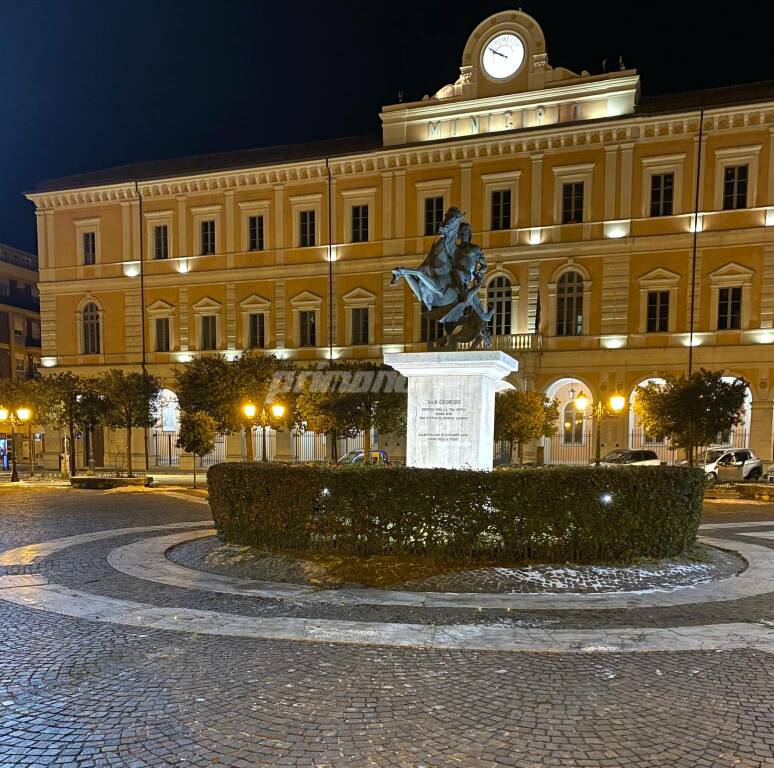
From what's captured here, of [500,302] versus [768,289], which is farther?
[500,302]

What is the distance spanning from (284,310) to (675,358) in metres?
21.6

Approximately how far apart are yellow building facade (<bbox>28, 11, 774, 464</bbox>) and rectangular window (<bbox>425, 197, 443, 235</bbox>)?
0.10 m

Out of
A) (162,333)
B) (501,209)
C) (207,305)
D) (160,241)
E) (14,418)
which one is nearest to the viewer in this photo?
(14,418)

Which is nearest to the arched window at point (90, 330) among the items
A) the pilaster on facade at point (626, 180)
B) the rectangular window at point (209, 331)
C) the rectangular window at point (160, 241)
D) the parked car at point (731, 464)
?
the rectangular window at point (160, 241)

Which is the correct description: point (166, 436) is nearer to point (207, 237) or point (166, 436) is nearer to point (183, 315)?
point (183, 315)

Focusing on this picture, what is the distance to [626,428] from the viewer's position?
28094 millimetres

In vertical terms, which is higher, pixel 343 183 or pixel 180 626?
pixel 343 183

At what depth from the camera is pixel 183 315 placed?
35.2 metres

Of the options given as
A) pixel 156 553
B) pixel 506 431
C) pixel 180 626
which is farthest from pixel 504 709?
pixel 506 431

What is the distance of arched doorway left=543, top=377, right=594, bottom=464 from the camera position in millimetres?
29406

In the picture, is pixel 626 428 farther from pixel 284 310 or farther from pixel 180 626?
pixel 180 626

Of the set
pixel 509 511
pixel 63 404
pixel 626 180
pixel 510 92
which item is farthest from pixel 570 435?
pixel 63 404

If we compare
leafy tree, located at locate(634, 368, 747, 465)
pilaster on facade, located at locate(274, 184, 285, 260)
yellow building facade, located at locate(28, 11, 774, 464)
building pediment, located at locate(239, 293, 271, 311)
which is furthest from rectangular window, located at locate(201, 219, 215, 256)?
leafy tree, located at locate(634, 368, 747, 465)

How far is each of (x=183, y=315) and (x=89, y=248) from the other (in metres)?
8.71
